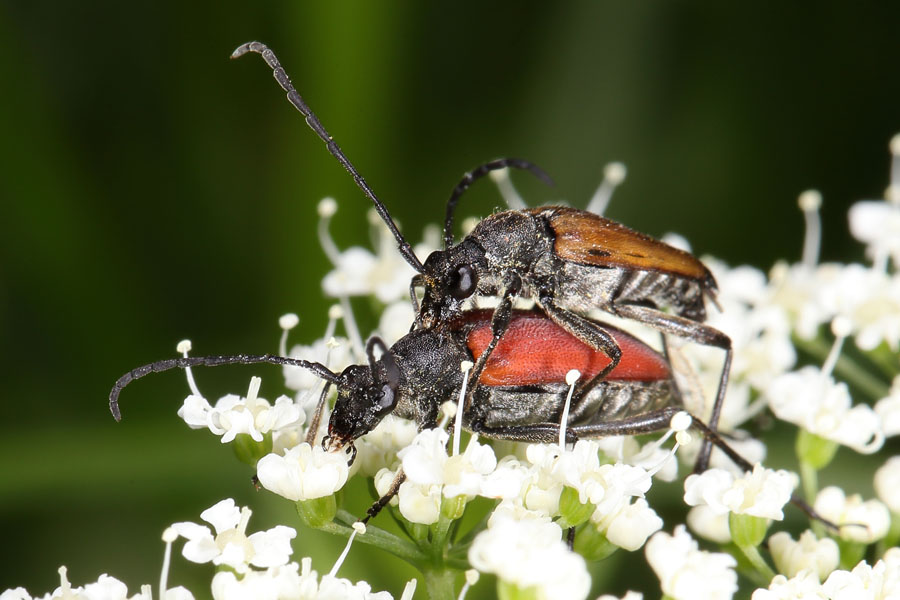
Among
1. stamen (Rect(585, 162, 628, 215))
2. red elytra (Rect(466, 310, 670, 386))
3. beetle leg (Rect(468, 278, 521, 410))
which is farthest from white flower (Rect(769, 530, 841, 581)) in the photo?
stamen (Rect(585, 162, 628, 215))

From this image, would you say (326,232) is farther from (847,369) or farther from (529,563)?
(529,563)

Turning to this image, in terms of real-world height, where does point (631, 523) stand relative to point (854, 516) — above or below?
above

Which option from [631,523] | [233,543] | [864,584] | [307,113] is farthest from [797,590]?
[307,113]

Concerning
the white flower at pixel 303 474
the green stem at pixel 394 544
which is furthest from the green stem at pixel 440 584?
the white flower at pixel 303 474

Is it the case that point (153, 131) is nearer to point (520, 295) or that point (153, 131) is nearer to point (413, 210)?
point (413, 210)

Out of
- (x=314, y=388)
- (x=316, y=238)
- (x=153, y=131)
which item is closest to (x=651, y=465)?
(x=314, y=388)

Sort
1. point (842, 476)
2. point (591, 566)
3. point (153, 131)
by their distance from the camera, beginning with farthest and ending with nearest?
point (153, 131)
point (842, 476)
point (591, 566)
